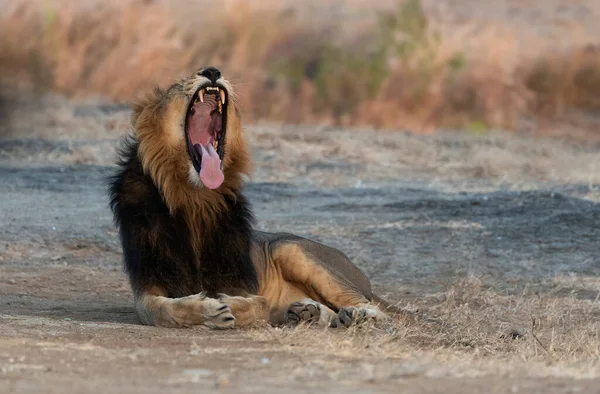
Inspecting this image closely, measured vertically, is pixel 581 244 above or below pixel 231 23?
below

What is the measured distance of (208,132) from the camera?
9016 millimetres

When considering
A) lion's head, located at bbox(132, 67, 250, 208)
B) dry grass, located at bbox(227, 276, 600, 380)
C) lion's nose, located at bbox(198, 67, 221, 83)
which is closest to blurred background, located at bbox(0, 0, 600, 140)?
dry grass, located at bbox(227, 276, 600, 380)

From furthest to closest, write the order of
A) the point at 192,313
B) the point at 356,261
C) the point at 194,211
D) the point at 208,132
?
the point at 356,261
the point at 208,132
the point at 194,211
the point at 192,313

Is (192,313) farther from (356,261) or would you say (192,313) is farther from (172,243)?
(356,261)

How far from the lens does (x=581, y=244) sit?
12.5 metres

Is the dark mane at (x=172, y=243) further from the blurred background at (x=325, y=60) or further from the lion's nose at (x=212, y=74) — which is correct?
the blurred background at (x=325, y=60)

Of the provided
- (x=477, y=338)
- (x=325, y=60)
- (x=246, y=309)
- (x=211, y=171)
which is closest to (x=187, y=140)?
(x=211, y=171)

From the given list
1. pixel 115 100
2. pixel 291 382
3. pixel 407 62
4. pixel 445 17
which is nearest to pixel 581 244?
pixel 291 382

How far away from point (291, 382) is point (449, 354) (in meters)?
1.28

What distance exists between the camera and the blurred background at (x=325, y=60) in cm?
2159

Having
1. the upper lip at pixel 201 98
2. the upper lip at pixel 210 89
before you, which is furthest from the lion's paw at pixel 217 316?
the upper lip at pixel 210 89

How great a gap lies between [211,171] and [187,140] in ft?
0.83

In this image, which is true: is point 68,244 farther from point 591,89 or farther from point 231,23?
point 591,89

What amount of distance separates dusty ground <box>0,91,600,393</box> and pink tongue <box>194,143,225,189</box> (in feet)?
3.01
